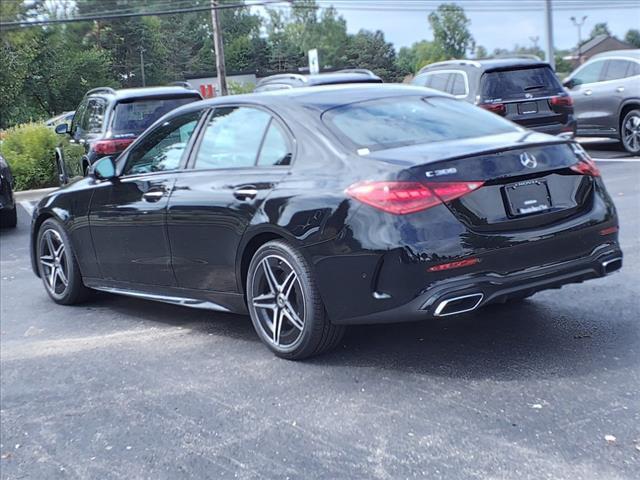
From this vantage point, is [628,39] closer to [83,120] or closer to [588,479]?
[83,120]

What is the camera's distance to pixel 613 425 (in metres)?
3.56

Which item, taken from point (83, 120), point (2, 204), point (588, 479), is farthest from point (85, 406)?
point (83, 120)

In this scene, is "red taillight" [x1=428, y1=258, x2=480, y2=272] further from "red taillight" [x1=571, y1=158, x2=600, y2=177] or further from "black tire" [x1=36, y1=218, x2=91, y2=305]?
"black tire" [x1=36, y1=218, x2=91, y2=305]

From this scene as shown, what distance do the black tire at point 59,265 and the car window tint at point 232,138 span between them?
1796mm

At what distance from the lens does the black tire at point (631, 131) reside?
44.5 ft

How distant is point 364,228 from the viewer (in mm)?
4156

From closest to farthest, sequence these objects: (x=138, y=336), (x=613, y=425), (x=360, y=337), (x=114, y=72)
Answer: (x=613, y=425) < (x=360, y=337) < (x=138, y=336) < (x=114, y=72)

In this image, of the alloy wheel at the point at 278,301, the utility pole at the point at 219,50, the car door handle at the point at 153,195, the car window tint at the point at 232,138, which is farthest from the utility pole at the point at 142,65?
the alloy wheel at the point at 278,301

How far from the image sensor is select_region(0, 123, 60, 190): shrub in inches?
621

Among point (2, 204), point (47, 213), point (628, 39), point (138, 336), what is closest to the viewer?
point (138, 336)

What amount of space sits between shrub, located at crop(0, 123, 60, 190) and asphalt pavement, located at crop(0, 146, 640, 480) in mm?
10547

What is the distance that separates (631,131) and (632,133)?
0.05 metres

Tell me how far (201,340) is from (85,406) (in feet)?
3.78

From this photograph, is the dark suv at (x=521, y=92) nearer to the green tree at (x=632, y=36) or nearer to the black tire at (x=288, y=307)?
the black tire at (x=288, y=307)
